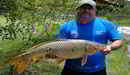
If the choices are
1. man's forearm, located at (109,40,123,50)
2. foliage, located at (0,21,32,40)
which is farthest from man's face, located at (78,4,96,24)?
foliage, located at (0,21,32,40)

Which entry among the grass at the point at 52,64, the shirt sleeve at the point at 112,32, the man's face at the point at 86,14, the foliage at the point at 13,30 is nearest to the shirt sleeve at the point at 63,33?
the man's face at the point at 86,14

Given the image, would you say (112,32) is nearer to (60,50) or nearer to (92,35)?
(92,35)

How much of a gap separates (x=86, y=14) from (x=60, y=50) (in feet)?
1.54

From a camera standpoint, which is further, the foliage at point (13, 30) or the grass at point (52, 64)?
the foliage at point (13, 30)

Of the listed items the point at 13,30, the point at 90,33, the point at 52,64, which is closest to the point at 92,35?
the point at 90,33

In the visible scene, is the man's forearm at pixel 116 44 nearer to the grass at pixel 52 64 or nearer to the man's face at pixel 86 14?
the man's face at pixel 86 14

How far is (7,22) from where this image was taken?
4008 millimetres

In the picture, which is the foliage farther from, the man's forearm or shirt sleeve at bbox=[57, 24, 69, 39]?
the man's forearm

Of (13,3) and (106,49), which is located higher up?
(13,3)

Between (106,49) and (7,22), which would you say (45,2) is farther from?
(106,49)

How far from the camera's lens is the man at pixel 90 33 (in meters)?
2.31

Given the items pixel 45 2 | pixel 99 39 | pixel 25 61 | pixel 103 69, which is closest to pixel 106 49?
pixel 99 39

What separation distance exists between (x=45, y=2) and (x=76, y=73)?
192 centimetres

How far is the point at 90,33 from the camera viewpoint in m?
2.32
